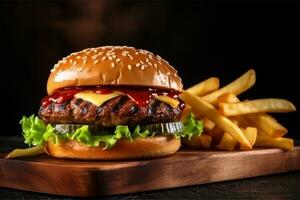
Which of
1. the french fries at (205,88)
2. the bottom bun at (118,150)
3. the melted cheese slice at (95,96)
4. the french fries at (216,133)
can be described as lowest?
the french fries at (216,133)

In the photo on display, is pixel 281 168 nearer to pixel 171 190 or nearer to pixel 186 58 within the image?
pixel 171 190

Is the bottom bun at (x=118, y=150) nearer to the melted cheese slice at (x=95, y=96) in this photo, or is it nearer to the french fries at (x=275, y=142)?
the melted cheese slice at (x=95, y=96)

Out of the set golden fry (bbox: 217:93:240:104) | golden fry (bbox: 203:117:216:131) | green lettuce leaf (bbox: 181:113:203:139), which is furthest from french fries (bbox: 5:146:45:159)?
golden fry (bbox: 217:93:240:104)

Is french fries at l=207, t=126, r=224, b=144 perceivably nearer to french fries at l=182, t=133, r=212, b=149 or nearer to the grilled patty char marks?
french fries at l=182, t=133, r=212, b=149

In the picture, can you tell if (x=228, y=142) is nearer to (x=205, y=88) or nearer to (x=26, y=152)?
(x=205, y=88)

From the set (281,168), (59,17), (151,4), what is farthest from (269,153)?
(59,17)

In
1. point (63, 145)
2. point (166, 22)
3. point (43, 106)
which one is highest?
point (166, 22)

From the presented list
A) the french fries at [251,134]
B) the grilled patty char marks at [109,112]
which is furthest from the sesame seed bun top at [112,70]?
the french fries at [251,134]
